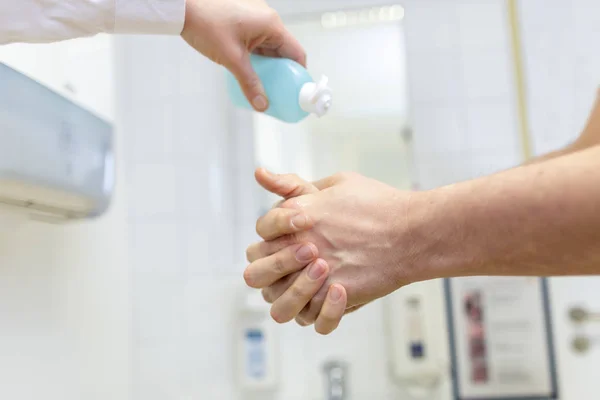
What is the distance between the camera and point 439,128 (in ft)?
5.21

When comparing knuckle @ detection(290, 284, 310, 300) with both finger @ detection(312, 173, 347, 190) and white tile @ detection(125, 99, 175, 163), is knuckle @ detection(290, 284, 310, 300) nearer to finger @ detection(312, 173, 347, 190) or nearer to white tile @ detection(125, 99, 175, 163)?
finger @ detection(312, 173, 347, 190)

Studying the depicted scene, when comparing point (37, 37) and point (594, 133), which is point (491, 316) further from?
point (37, 37)

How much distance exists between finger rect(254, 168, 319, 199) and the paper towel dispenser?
0.35 m

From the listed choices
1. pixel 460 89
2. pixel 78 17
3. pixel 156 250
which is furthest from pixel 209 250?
pixel 78 17

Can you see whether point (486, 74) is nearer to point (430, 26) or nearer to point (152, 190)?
point (430, 26)

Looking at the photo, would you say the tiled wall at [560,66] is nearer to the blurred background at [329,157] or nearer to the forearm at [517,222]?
the blurred background at [329,157]

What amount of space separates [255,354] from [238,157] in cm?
53

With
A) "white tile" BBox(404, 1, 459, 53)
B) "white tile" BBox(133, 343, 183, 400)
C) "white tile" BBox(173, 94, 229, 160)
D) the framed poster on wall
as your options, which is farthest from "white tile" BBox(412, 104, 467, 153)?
"white tile" BBox(133, 343, 183, 400)

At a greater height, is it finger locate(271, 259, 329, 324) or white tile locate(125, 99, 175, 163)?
white tile locate(125, 99, 175, 163)

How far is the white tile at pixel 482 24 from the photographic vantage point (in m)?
1.60

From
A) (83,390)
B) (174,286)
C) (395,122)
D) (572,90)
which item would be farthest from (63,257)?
(572,90)

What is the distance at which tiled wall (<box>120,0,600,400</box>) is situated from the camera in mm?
1551

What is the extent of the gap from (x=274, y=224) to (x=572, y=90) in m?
1.02

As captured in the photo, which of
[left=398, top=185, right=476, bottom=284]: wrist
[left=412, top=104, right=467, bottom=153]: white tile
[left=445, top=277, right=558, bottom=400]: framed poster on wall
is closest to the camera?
[left=398, top=185, right=476, bottom=284]: wrist
